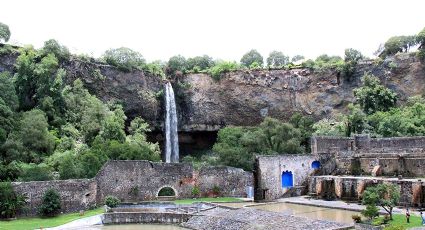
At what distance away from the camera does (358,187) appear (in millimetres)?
24750

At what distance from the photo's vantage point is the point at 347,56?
48.4 meters

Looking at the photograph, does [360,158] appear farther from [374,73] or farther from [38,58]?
[38,58]

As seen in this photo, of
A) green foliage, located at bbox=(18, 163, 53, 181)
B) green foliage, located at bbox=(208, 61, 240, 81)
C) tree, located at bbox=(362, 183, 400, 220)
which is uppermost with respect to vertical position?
green foliage, located at bbox=(208, 61, 240, 81)

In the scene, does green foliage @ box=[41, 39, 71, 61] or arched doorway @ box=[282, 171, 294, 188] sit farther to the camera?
green foliage @ box=[41, 39, 71, 61]

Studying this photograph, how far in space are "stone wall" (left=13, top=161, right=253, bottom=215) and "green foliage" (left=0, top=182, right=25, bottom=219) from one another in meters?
1.18

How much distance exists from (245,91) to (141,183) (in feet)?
69.4

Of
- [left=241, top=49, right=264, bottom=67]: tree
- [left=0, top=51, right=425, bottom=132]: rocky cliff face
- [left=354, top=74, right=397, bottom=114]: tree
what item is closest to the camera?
[left=354, top=74, right=397, bottom=114]: tree

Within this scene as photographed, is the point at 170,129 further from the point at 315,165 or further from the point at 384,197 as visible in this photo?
the point at 384,197

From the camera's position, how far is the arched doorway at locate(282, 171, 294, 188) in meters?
29.6

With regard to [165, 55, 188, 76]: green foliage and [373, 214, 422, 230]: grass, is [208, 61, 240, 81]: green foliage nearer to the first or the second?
[165, 55, 188, 76]: green foliage

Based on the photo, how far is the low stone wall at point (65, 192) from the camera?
24.5m

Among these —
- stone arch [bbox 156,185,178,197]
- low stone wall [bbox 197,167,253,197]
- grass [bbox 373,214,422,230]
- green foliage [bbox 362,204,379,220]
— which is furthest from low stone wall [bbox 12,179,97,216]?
grass [bbox 373,214,422,230]

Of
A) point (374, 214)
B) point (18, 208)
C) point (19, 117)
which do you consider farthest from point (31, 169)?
point (374, 214)

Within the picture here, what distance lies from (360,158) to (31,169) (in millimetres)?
19304
